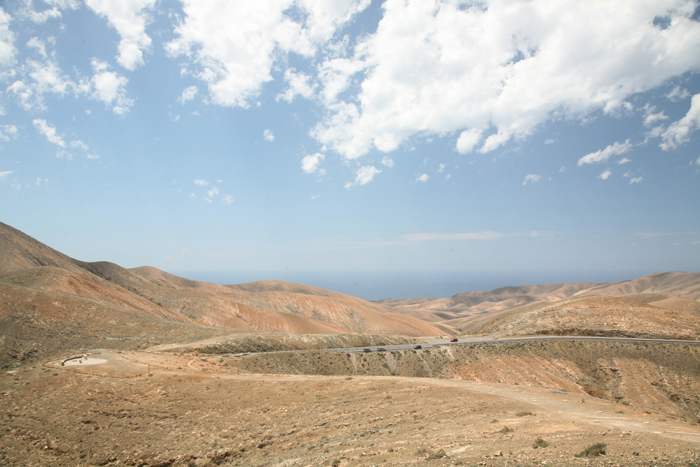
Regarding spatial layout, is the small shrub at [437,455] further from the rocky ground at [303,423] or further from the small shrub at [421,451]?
the small shrub at [421,451]

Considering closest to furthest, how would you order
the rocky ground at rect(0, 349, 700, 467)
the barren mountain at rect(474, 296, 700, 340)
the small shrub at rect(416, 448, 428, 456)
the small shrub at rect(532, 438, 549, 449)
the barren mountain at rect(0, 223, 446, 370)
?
the small shrub at rect(532, 438, 549, 449)
the rocky ground at rect(0, 349, 700, 467)
the small shrub at rect(416, 448, 428, 456)
the barren mountain at rect(0, 223, 446, 370)
the barren mountain at rect(474, 296, 700, 340)

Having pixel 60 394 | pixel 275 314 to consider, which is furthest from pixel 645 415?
pixel 275 314

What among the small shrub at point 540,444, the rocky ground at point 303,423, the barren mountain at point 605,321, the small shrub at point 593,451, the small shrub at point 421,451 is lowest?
the barren mountain at point 605,321

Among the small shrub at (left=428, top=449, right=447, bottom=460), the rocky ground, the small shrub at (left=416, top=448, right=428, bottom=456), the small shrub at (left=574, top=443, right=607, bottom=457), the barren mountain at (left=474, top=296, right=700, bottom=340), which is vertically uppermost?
the small shrub at (left=574, top=443, right=607, bottom=457)

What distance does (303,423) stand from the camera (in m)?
17.6

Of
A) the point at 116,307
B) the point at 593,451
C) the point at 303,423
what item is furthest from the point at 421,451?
the point at 116,307

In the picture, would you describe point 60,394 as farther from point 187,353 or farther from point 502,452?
point 502,452

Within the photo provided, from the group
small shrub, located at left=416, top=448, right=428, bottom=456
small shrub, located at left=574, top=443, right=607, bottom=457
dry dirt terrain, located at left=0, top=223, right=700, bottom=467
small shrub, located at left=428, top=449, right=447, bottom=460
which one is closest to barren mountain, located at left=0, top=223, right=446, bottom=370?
dry dirt terrain, located at left=0, top=223, right=700, bottom=467

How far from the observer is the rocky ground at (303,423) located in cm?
1127

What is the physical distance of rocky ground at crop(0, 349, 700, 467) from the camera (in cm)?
1127

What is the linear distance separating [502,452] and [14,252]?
304 ft

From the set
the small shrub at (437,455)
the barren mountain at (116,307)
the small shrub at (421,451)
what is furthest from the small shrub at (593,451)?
the barren mountain at (116,307)

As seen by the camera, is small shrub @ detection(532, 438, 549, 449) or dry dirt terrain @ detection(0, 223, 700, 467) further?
dry dirt terrain @ detection(0, 223, 700, 467)

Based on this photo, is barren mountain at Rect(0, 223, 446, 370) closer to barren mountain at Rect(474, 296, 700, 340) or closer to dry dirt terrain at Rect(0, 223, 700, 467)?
dry dirt terrain at Rect(0, 223, 700, 467)
